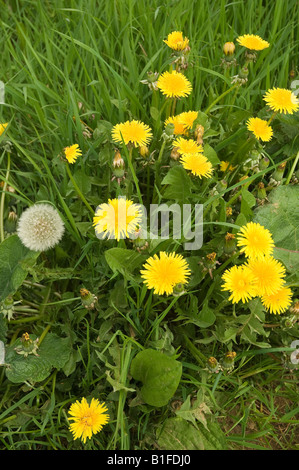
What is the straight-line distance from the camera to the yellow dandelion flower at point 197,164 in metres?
1.45

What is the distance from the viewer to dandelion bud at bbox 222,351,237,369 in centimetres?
137

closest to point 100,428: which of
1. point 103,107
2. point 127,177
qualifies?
point 127,177

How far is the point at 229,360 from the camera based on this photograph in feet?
4.54

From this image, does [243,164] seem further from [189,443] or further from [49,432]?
[49,432]

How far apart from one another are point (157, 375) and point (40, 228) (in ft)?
1.87

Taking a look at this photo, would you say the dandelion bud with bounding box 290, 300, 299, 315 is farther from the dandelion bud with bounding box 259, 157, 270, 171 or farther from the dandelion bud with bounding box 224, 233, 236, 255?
the dandelion bud with bounding box 259, 157, 270, 171

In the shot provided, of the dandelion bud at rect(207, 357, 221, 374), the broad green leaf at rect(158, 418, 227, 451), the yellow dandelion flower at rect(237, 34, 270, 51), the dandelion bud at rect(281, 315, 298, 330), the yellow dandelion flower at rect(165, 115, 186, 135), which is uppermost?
the yellow dandelion flower at rect(237, 34, 270, 51)

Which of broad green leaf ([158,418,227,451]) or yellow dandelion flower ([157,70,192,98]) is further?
yellow dandelion flower ([157,70,192,98])

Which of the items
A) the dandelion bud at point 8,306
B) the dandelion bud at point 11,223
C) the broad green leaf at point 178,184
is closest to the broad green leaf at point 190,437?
the dandelion bud at point 8,306

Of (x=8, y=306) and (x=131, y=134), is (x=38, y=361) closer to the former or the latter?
(x=8, y=306)

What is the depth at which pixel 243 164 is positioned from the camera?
63.4 inches

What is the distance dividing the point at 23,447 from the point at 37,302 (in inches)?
17.9

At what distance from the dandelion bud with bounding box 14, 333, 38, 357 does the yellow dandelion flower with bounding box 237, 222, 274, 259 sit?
665 millimetres

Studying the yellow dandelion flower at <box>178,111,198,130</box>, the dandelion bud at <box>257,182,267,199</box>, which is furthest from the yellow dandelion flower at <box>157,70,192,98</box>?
the dandelion bud at <box>257,182,267,199</box>
